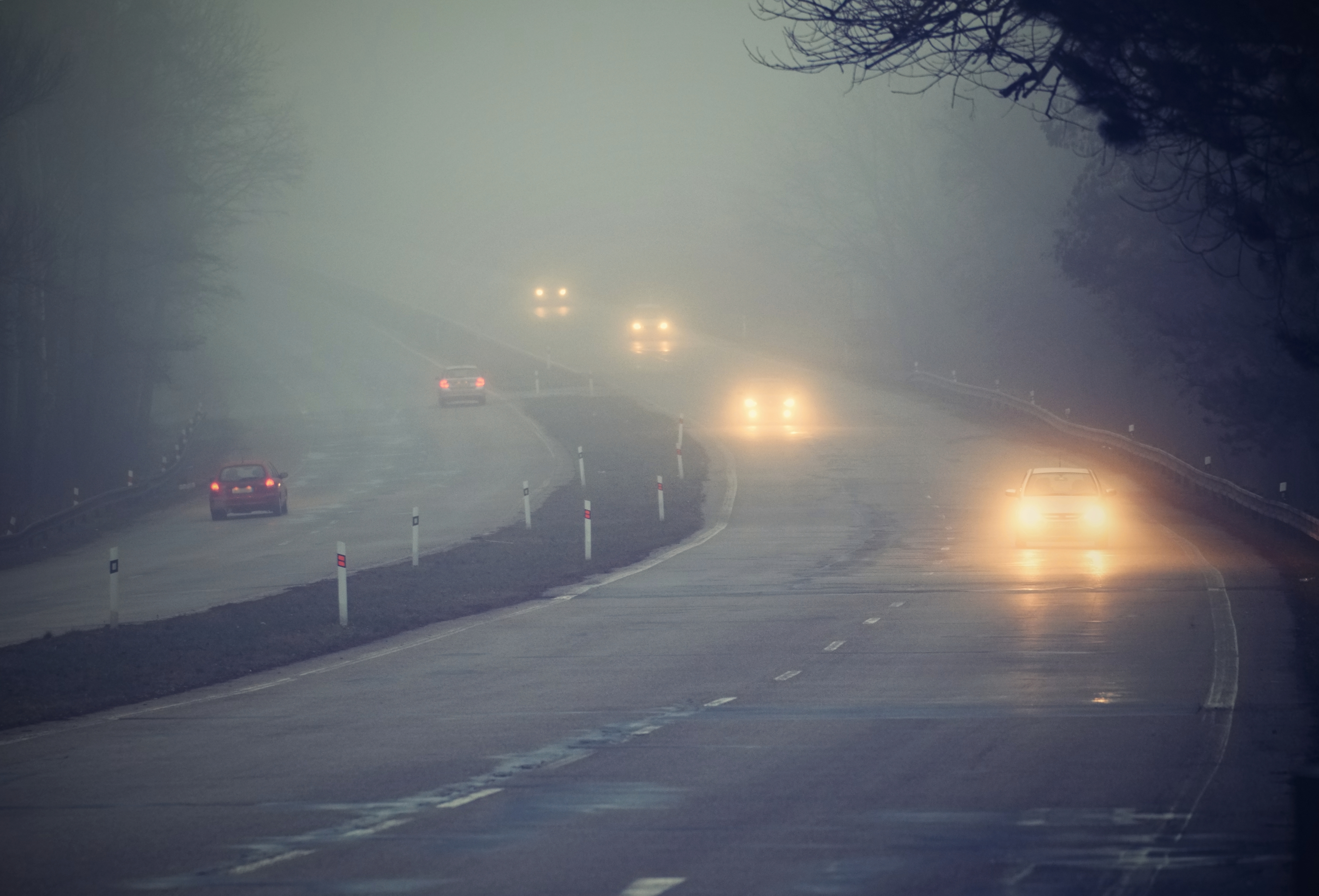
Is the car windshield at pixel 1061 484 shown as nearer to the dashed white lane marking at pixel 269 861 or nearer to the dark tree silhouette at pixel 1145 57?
the dark tree silhouette at pixel 1145 57

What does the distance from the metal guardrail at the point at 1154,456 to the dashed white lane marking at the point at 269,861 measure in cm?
2354

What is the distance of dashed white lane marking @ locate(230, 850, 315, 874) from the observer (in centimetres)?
782

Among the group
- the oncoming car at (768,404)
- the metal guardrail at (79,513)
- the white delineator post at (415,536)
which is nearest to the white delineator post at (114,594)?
the white delineator post at (415,536)

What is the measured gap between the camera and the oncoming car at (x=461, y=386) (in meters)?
71.0

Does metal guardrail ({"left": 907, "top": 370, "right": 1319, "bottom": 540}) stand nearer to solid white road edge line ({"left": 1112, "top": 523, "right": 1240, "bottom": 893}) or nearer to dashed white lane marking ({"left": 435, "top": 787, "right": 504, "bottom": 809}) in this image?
solid white road edge line ({"left": 1112, "top": 523, "right": 1240, "bottom": 893})

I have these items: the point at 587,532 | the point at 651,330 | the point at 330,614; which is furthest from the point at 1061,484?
the point at 651,330

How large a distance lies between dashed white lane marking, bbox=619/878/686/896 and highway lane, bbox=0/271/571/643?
15.6 m

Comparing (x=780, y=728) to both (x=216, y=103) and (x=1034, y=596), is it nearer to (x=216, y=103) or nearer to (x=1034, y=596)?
(x=1034, y=596)

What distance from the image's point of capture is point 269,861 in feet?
26.2

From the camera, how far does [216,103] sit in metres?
54.1

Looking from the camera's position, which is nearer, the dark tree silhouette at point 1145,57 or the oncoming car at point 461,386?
the dark tree silhouette at point 1145,57

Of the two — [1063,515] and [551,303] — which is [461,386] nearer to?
[1063,515]

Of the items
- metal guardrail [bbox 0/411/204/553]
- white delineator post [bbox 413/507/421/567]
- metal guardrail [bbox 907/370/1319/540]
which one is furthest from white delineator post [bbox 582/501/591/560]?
metal guardrail [bbox 0/411/204/553]

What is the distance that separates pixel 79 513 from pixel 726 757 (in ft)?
117
